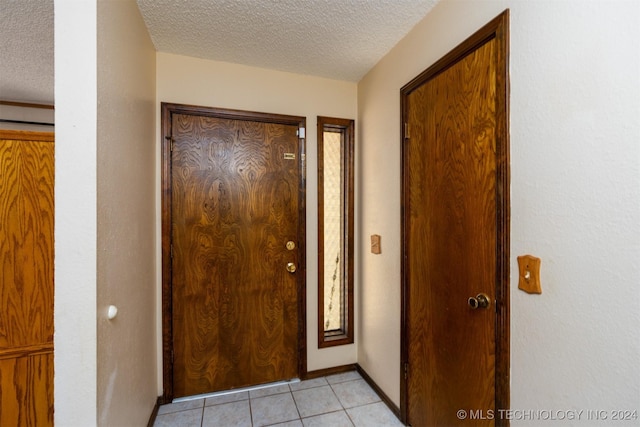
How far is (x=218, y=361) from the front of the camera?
204cm

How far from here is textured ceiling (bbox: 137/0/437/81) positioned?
4.88ft

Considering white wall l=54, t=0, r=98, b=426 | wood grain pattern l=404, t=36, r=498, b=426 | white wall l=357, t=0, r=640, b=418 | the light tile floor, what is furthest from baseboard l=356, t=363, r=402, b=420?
white wall l=54, t=0, r=98, b=426

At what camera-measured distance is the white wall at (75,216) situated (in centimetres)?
93

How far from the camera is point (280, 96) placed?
217 cm

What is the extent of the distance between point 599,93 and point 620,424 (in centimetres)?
93

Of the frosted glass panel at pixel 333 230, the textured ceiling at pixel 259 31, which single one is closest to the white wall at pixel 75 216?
the textured ceiling at pixel 259 31

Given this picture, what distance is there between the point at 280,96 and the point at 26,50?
5.52 ft

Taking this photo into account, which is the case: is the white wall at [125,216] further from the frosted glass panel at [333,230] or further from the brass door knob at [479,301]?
the brass door knob at [479,301]

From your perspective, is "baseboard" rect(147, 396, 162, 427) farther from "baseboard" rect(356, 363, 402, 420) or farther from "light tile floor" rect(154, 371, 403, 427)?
"baseboard" rect(356, 363, 402, 420)

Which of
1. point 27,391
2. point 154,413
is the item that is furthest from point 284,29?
point 154,413

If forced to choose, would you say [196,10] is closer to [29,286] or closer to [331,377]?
[29,286]

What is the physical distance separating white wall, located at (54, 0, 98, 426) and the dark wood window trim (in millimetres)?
1508

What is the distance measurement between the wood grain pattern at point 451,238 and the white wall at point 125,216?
1.49 meters

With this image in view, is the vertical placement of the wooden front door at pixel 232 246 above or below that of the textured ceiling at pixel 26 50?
below
